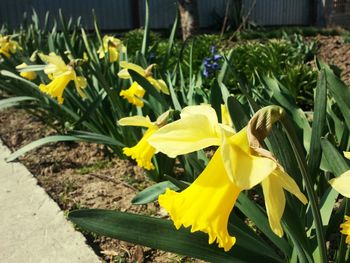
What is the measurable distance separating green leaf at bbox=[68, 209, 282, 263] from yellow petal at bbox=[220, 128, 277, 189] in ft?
1.36

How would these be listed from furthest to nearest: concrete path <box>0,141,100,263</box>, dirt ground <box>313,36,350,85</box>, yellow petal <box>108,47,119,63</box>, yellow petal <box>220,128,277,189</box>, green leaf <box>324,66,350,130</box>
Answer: dirt ground <box>313,36,350,85</box>
yellow petal <box>108,47,119,63</box>
concrete path <box>0,141,100,263</box>
green leaf <box>324,66,350,130</box>
yellow petal <box>220,128,277,189</box>

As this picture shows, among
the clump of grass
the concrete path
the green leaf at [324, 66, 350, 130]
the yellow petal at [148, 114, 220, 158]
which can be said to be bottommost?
the clump of grass

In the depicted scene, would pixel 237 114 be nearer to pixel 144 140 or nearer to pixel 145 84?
pixel 144 140

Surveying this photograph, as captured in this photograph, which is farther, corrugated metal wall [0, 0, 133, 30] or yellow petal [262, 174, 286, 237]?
corrugated metal wall [0, 0, 133, 30]

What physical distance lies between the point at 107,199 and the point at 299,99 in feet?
6.77

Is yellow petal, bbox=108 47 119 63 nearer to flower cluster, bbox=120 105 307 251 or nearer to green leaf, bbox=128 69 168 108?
green leaf, bbox=128 69 168 108

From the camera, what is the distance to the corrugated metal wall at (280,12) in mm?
13844

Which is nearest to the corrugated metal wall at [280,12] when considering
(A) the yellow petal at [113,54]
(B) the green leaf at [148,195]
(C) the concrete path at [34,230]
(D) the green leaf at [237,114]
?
(A) the yellow petal at [113,54]

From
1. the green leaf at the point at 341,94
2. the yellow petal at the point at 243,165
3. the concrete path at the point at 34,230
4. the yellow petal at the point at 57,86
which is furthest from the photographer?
the yellow petal at the point at 57,86

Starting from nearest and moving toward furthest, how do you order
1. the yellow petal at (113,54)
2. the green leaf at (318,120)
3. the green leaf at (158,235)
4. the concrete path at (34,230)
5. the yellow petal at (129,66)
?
the green leaf at (158,235) < the green leaf at (318,120) < the concrete path at (34,230) < the yellow petal at (129,66) < the yellow petal at (113,54)

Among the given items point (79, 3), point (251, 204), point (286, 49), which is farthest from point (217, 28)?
point (251, 204)

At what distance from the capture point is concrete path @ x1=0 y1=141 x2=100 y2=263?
5.33 feet

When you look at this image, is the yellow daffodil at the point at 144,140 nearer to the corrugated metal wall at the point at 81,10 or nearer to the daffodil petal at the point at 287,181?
the daffodil petal at the point at 287,181

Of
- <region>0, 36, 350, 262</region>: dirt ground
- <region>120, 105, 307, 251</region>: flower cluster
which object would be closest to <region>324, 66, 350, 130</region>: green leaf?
<region>0, 36, 350, 262</region>: dirt ground
